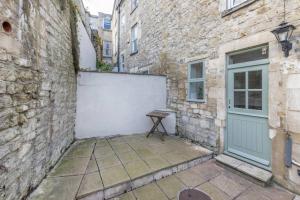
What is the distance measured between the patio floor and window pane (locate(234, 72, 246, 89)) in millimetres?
1593

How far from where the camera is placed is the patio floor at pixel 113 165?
Answer: 221 centimetres

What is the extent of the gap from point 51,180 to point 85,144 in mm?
1634

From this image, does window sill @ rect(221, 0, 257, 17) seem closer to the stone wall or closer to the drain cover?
the stone wall

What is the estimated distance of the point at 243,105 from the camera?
3.24 meters

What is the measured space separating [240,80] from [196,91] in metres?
1.27

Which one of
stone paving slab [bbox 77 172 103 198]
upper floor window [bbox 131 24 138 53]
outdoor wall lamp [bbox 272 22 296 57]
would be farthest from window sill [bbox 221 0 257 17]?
upper floor window [bbox 131 24 138 53]

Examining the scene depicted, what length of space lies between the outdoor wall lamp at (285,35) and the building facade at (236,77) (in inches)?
2.4

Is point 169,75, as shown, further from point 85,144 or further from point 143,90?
point 85,144

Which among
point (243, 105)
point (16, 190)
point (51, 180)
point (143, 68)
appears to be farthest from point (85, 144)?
point (143, 68)

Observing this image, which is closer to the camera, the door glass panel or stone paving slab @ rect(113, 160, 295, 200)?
stone paving slab @ rect(113, 160, 295, 200)

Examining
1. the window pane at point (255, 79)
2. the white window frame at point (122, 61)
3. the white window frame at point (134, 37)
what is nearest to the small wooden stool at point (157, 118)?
the window pane at point (255, 79)

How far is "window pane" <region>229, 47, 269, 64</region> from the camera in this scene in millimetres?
2870

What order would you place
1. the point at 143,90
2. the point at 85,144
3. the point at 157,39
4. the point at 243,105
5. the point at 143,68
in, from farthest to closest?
1. the point at 143,68
2. the point at 157,39
3. the point at 143,90
4. the point at 85,144
5. the point at 243,105

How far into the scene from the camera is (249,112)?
3.12 metres
